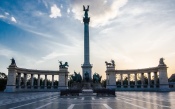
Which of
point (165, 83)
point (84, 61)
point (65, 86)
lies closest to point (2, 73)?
point (65, 86)

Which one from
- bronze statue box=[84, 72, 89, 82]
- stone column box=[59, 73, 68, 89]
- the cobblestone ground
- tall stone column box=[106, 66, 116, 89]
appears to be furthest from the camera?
tall stone column box=[106, 66, 116, 89]

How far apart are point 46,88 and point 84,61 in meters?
21.6

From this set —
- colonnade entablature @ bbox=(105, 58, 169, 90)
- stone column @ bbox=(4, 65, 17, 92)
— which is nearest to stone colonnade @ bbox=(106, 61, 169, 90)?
colonnade entablature @ bbox=(105, 58, 169, 90)

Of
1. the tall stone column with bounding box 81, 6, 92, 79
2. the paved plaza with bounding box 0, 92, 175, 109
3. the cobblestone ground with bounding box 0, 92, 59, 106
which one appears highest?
the tall stone column with bounding box 81, 6, 92, 79

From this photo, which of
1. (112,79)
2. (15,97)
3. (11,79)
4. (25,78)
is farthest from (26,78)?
(15,97)

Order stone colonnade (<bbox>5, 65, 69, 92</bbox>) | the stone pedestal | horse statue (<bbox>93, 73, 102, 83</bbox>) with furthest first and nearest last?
stone colonnade (<bbox>5, 65, 69, 92</bbox>) → horse statue (<bbox>93, 73, 102, 83</bbox>) → the stone pedestal

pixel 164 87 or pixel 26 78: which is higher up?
pixel 26 78

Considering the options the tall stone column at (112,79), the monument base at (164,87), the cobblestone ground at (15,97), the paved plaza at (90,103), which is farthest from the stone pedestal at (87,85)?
the paved plaza at (90,103)

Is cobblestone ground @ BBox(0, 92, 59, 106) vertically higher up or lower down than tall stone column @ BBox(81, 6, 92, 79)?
lower down

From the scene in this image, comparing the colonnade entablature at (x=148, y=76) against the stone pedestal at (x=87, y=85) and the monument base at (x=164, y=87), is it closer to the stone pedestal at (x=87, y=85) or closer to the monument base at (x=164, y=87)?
the monument base at (x=164, y=87)

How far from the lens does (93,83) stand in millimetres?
60312

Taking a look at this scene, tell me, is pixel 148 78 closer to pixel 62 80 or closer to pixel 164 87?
pixel 164 87

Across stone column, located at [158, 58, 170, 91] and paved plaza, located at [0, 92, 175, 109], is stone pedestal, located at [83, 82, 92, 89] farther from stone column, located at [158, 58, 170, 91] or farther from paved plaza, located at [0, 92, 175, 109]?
paved plaza, located at [0, 92, 175, 109]

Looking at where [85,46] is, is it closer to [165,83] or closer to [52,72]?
[52,72]
